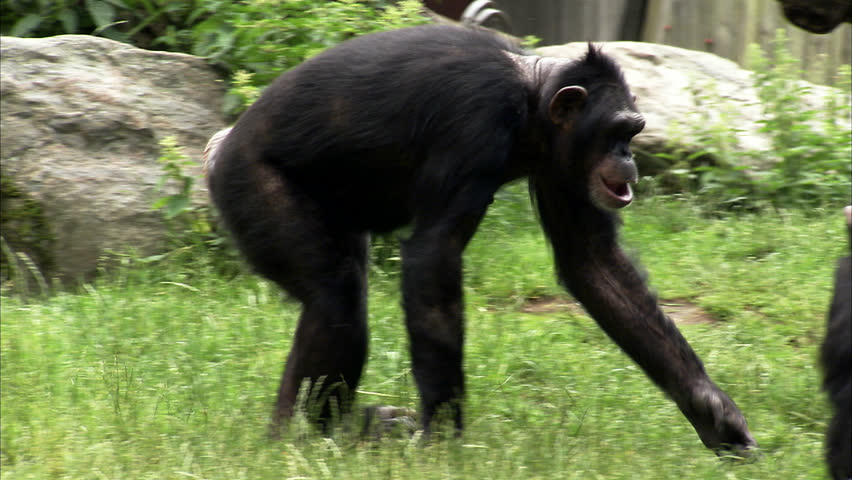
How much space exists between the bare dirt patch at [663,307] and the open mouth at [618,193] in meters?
1.54

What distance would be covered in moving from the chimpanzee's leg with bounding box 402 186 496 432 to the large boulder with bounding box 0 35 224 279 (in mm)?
2673

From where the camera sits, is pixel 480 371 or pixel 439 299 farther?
pixel 480 371

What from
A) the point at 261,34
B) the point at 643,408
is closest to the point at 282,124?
the point at 643,408

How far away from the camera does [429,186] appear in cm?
382

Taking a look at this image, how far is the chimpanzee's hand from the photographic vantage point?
152 inches

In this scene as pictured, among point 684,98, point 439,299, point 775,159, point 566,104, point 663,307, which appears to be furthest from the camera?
point 684,98

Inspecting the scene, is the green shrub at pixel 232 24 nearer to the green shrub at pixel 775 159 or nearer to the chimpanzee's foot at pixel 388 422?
the green shrub at pixel 775 159

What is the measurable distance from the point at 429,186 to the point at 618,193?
0.73 meters

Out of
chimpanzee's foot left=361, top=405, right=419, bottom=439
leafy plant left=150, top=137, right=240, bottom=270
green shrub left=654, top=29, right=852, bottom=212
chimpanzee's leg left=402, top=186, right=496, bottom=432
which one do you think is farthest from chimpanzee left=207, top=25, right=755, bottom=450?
green shrub left=654, top=29, right=852, bottom=212

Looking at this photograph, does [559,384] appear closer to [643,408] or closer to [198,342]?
[643,408]

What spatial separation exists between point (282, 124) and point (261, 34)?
2605 mm

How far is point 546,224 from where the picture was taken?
4.30 meters

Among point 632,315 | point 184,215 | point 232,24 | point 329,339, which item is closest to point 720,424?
point 632,315

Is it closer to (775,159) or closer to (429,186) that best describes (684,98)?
(775,159)
